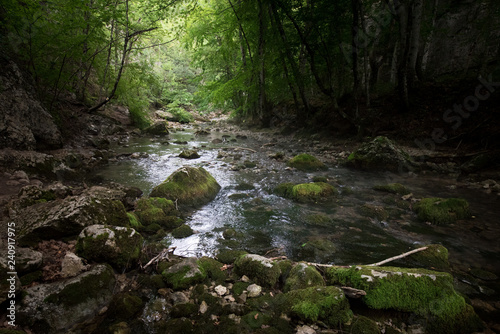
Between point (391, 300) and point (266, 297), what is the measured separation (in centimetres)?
126

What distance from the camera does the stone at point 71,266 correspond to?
2236 millimetres

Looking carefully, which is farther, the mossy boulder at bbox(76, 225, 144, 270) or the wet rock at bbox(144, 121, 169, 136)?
the wet rock at bbox(144, 121, 169, 136)

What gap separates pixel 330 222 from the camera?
4.53m

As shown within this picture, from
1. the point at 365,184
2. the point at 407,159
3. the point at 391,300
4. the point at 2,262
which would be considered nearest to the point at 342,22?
the point at 407,159

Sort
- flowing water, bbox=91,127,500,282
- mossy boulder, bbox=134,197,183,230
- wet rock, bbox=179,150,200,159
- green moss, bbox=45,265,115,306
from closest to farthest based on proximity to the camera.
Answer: green moss, bbox=45,265,115,306, flowing water, bbox=91,127,500,282, mossy boulder, bbox=134,197,183,230, wet rock, bbox=179,150,200,159

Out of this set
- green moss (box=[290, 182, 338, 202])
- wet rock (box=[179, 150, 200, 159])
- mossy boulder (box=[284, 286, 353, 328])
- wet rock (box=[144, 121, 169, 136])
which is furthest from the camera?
wet rock (box=[144, 121, 169, 136])

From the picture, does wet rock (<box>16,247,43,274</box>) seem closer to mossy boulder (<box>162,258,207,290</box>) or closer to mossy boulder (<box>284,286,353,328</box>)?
mossy boulder (<box>162,258,207,290</box>)

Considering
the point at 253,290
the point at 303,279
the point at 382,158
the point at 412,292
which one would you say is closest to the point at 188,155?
the point at 382,158

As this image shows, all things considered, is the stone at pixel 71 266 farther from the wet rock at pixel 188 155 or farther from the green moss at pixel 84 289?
the wet rock at pixel 188 155

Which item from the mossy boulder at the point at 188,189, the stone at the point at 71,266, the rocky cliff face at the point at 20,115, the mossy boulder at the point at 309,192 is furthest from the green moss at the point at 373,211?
the rocky cliff face at the point at 20,115

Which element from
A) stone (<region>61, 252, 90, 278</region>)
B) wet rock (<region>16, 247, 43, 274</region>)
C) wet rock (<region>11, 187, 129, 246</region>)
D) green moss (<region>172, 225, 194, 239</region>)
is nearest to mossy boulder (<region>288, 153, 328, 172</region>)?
green moss (<region>172, 225, 194, 239</region>)

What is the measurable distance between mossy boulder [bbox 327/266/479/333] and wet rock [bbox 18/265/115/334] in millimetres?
2634

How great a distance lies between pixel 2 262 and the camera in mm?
1852

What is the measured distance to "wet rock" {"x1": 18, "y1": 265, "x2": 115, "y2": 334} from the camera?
1.85m
